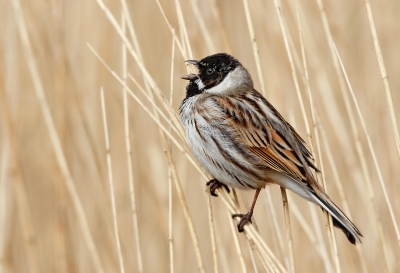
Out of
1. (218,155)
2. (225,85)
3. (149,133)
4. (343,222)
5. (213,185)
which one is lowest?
(343,222)

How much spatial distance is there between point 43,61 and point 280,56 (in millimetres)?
1597

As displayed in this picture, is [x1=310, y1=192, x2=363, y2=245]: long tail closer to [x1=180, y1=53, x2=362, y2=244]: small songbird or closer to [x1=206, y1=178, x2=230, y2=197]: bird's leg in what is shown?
[x1=180, y1=53, x2=362, y2=244]: small songbird

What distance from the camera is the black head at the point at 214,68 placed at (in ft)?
10.2

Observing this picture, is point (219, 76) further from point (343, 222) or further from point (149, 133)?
point (149, 133)

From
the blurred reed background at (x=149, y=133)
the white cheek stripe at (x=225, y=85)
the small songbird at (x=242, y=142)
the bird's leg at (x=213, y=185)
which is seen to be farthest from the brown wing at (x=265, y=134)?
the blurred reed background at (x=149, y=133)

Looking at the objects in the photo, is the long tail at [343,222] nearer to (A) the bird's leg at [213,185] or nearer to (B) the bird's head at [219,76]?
(A) the bird's leg at [213,185]

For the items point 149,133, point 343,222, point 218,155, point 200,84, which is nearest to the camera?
point 343,222

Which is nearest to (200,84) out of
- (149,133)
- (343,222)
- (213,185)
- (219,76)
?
(219,76)

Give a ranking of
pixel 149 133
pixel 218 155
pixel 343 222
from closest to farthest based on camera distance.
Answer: pixel 343 222, pixel 218 155, pixel 149 133

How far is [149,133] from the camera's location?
14.3 feet

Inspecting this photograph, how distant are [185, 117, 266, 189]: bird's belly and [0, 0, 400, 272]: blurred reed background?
0.40 metres

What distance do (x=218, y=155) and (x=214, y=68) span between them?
1.70 feet

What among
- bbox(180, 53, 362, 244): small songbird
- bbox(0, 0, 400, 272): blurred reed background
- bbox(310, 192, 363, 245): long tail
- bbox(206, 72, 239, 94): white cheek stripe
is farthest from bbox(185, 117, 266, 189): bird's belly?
bbox(310, 192, 363, 245): long tail

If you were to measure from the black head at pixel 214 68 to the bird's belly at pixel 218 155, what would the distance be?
0.30m
